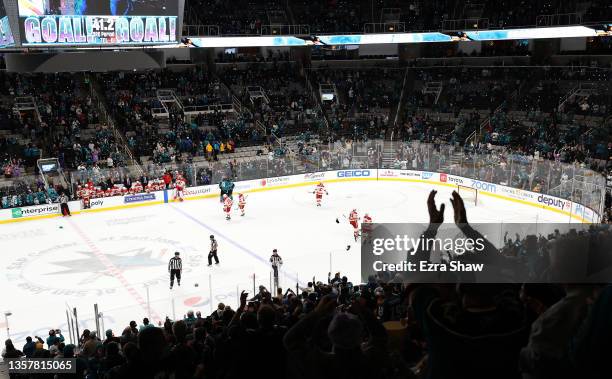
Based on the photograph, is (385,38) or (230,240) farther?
(385,38)

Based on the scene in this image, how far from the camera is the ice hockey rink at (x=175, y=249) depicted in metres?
13.1

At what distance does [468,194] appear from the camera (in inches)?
976

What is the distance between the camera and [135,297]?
13.8 m

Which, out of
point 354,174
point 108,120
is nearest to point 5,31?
point 108,120

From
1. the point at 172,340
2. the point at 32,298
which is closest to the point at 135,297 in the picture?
the point at 32,298

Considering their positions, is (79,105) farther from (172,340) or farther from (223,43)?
(172,340)

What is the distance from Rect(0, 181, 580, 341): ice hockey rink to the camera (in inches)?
518

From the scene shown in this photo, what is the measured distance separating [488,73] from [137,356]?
112 feet

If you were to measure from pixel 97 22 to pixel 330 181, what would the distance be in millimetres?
14400

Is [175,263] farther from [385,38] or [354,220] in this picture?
[385,38]

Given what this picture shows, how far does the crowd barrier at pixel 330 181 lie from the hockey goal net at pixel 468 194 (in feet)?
0.59

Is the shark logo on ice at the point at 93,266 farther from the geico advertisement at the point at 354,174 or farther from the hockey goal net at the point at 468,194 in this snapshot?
the geico advertisement at the point at 354,174

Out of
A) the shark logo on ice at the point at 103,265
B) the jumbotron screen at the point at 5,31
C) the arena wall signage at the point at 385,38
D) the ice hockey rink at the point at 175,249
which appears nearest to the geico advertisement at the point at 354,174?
the ice hockey rink at the point at 175,249

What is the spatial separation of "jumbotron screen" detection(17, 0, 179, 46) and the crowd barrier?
25.8 feet
